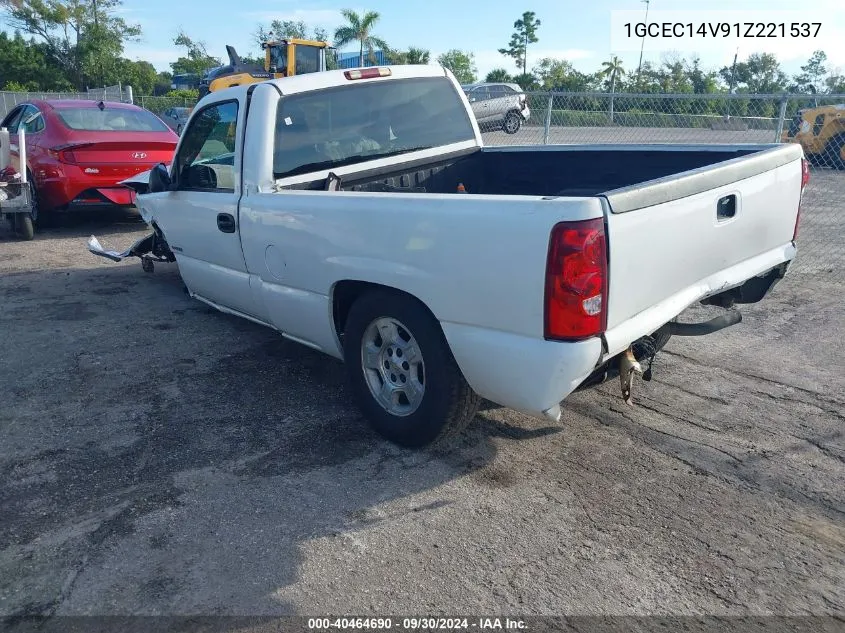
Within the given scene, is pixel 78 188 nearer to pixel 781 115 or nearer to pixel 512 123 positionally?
pixel 781 115

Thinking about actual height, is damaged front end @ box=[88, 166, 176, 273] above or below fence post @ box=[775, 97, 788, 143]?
below

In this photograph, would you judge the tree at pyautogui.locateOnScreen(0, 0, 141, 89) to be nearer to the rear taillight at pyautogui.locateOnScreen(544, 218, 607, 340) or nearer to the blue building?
the blue building

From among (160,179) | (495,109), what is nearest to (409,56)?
(495,109)

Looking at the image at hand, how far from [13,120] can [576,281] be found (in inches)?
434

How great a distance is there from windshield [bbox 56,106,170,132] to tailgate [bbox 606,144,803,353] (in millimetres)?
8580

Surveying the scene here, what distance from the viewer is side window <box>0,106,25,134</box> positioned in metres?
10.8

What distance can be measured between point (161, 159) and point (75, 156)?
102 centimetres

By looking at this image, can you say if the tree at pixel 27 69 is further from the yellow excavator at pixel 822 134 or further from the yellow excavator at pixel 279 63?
the yellow excavator at pixel 822 134

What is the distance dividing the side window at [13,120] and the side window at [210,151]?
6928 millimetres

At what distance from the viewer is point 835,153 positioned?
52.3 feet

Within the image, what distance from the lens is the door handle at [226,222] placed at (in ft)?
15.2

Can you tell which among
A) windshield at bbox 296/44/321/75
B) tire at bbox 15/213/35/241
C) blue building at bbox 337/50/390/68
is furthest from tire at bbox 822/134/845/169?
blue building at bbox 337/50/390/68

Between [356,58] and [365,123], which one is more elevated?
[356,58]

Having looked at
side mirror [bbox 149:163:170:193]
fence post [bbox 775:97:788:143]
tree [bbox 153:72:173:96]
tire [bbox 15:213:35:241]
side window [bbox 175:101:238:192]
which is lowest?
tire [bbox 15:213:35:241]
